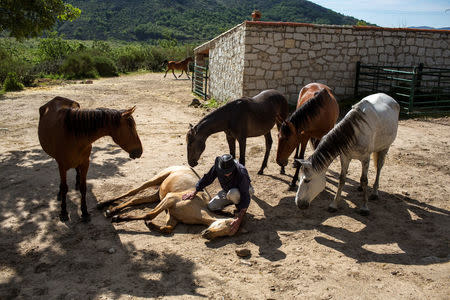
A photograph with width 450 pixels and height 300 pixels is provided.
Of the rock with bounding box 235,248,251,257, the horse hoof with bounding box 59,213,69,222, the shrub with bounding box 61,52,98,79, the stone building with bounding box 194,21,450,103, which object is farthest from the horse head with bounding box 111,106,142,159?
the shrub with bounding box 61,52,98,79

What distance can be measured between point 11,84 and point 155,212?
16092 mm

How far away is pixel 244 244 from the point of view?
3.97 m

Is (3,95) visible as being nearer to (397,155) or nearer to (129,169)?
(129,169)

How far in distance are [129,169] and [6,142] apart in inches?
148

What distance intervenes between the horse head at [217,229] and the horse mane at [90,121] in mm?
1686

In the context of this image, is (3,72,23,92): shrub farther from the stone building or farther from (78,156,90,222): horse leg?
(78,156,90,222): horse leg

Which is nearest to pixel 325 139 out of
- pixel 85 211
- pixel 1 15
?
pixel 85 211

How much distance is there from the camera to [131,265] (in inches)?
140

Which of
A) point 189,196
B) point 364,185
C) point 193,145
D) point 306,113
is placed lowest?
point 189,196

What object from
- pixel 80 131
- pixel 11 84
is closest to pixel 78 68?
pixel 11 84

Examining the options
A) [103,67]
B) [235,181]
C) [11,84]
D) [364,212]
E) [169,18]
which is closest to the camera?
[235,181]

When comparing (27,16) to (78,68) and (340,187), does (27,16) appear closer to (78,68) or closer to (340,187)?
(340,187)

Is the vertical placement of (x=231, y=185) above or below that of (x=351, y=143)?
below

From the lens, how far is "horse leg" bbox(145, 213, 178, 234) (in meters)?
4.16
